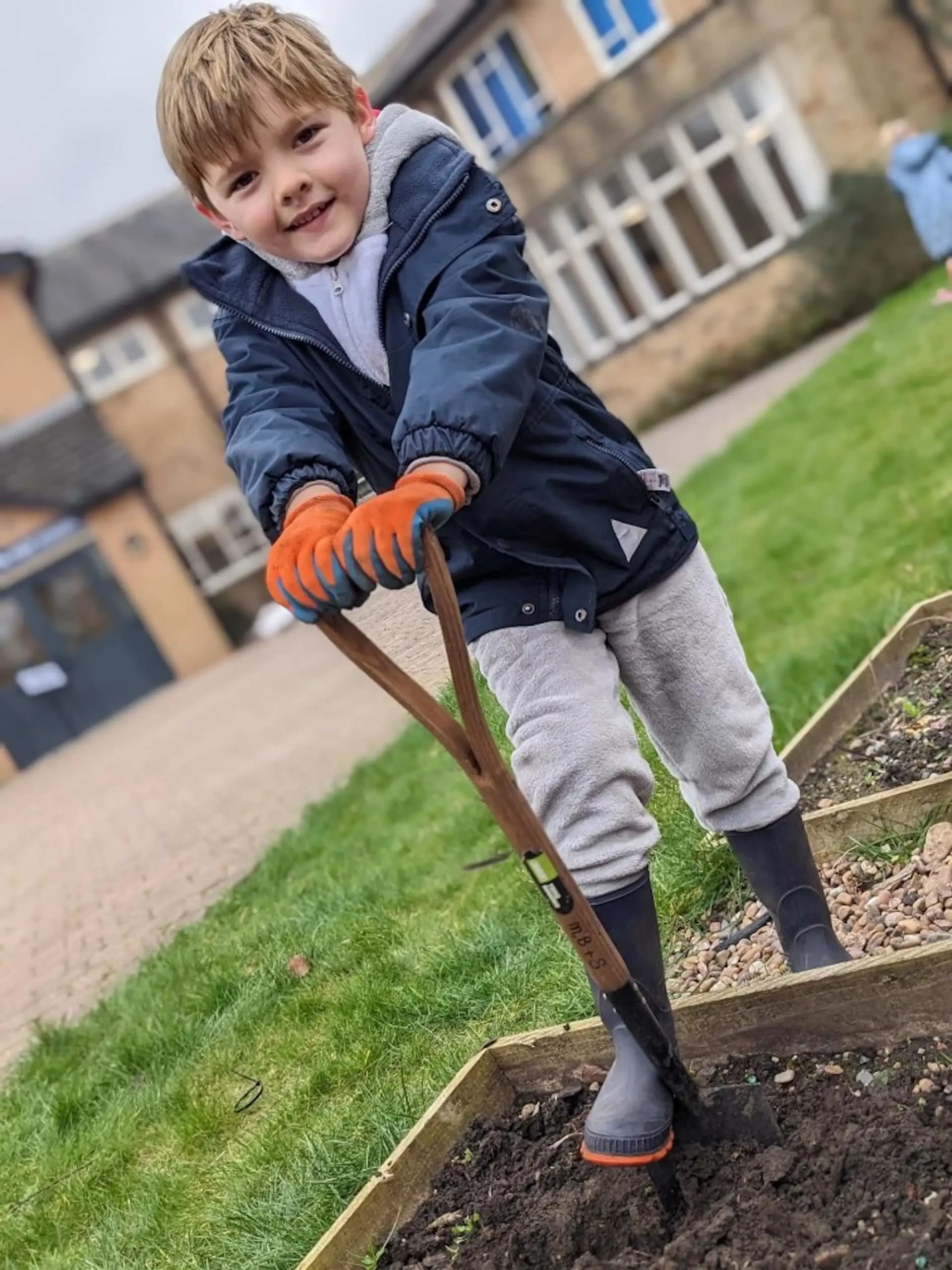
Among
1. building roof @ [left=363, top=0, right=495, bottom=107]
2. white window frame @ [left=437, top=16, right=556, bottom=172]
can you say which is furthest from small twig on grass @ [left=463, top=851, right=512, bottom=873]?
white window frame @ [left=437, top=16, right=556, bottom=172]

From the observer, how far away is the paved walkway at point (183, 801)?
5.91 meters

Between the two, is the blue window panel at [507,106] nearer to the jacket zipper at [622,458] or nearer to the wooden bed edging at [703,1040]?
the jacket zipper at [622,458]

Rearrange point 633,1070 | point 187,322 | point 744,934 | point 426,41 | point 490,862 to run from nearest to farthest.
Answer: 1. point 633,1070
2. point 744,934
3. point 490,862
4. point 426,41
5. point 187,322

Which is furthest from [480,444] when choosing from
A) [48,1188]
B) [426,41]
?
[426,41]

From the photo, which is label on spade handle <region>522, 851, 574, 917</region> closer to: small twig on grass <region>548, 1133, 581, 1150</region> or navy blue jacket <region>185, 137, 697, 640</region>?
navy blue jacket <region>185, 137, 697, 640</region>

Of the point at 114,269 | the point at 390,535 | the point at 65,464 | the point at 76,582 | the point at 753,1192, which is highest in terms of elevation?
the point at 114,269

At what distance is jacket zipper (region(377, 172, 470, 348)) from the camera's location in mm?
2080

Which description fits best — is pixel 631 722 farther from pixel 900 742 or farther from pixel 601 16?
pixel 601 16

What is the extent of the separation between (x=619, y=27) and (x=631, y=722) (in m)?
20.1

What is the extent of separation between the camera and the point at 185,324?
24781 mm

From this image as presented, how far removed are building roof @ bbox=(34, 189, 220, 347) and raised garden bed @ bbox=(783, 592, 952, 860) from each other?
71.3ft

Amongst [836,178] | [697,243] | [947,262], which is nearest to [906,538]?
[947,262]

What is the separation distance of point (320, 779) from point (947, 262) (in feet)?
22.0

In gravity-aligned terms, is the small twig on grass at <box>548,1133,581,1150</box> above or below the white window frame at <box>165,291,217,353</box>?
below
